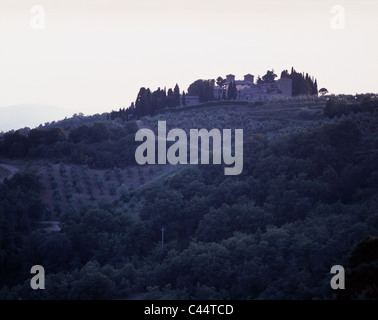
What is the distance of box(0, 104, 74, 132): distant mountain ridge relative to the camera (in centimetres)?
10762

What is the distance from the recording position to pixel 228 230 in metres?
22.1

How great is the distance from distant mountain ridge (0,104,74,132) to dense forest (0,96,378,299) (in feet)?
254

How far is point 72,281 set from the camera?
733 inches

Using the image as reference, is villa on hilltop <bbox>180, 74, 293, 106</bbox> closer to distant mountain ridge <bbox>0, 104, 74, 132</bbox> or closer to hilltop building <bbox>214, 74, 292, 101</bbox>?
hilltop building <bbox>214, 74, 292, 101</bbox>

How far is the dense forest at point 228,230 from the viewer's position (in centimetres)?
1706

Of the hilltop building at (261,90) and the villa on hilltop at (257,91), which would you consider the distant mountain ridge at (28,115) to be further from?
the hilltop building at (261,90)

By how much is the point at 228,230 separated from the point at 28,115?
10141 centimetres

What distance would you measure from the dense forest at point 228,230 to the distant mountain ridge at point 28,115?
77.3 meters

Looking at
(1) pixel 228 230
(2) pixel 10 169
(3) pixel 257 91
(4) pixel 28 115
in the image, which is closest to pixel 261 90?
(3) pixel 257 91

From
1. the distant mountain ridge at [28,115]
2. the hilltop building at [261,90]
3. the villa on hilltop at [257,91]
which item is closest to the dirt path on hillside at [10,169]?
the villa on hilltop at [257,91]

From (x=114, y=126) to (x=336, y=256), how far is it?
26.9m

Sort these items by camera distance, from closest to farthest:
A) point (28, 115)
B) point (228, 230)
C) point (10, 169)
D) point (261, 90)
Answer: point (228, 230) → point (10, 169) → point (261, 90) → point (28, 115)

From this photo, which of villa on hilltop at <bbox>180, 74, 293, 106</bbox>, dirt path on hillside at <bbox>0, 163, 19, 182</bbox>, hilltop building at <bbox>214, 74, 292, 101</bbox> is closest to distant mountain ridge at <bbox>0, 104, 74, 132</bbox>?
villa on hilltop at <bbox>180, 74, 293, 106</bbox>

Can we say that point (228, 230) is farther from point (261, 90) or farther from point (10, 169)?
point (261, 90)
